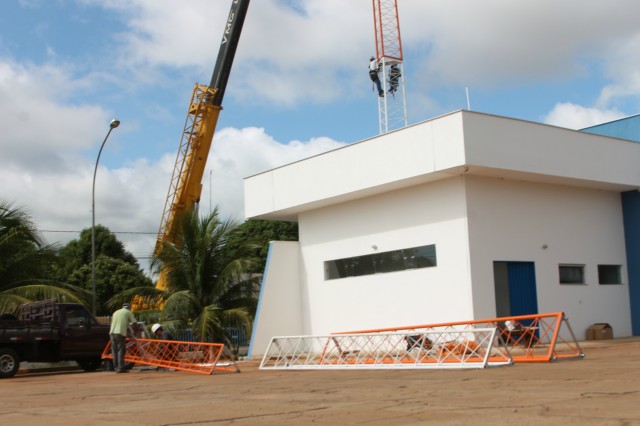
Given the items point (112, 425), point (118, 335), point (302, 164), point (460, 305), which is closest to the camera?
point (112, 425)

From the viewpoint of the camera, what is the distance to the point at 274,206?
939 inches

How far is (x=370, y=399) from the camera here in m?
8.73

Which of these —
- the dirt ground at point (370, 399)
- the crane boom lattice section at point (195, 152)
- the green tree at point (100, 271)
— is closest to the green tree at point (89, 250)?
the green tree at point (100, 271)

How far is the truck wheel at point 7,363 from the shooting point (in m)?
17.6

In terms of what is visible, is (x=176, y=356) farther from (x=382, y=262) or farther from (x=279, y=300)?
(x=382, y=262)

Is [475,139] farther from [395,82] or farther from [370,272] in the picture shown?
[395,82]

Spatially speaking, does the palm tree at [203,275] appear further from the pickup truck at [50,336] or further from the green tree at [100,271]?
the green tree at [100,271]

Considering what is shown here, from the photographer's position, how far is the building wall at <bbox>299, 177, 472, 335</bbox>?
19.4 meters

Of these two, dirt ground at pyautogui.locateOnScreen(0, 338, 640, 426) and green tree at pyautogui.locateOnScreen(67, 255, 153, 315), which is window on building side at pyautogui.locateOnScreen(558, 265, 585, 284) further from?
green tree at pyautogui.locateOnScreen(67, 255, 153, 315)

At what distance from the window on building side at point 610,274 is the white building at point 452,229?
0.04 meters

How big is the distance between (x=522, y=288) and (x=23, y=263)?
15199 mm

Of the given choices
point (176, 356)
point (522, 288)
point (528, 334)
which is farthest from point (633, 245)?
point (176, 356)

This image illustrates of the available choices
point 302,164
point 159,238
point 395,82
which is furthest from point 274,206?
point 395,82

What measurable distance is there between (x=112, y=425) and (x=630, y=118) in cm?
2098
